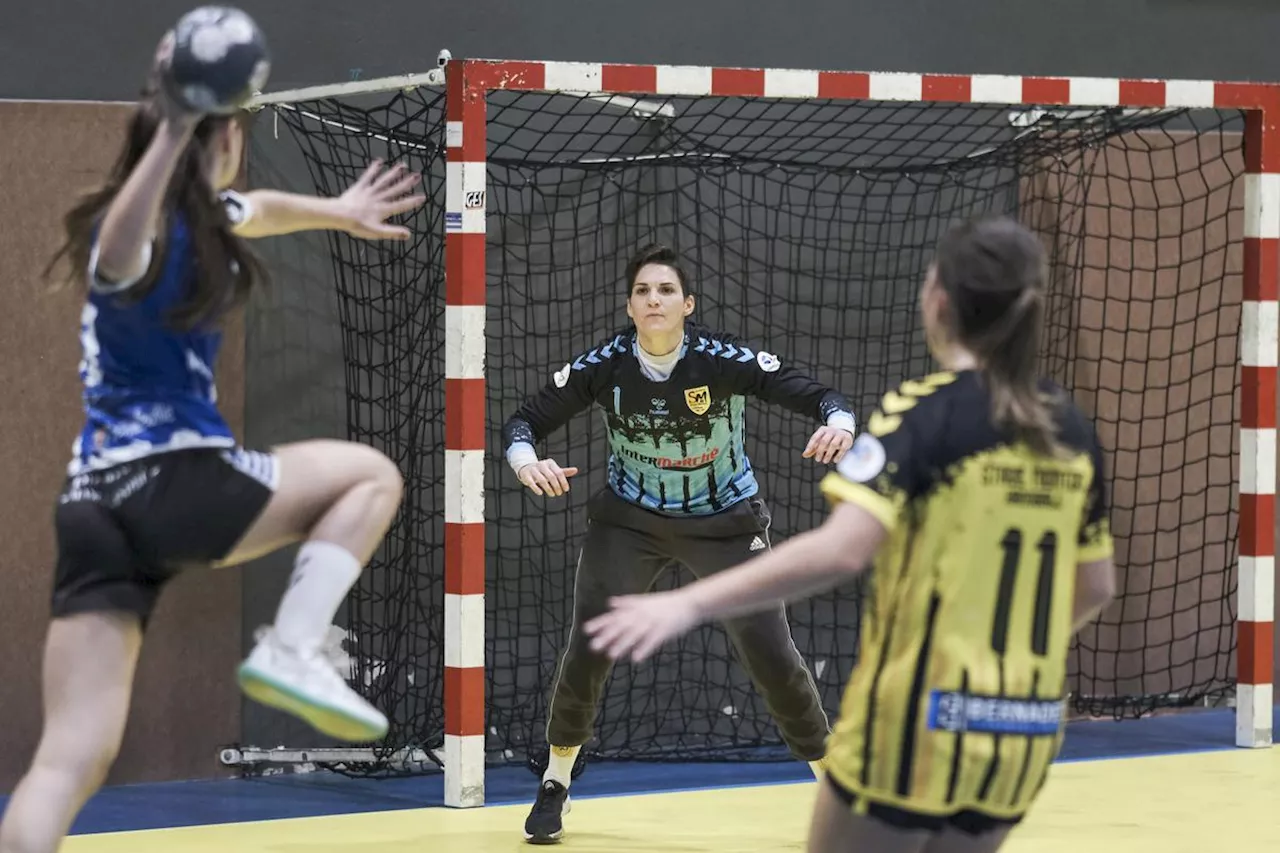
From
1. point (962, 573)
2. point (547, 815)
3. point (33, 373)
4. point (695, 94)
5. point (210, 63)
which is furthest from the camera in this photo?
point (33, 373)

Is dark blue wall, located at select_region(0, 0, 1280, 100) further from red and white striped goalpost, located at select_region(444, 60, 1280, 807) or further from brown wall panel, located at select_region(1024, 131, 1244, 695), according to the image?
red and white striped goalpost, located at select_region(444, 60, 1280, 807)

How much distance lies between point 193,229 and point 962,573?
1364mm

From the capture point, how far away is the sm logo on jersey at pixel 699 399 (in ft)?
17.6

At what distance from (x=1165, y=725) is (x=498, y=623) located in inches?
108

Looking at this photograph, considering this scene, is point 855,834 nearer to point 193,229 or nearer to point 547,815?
point 193,229

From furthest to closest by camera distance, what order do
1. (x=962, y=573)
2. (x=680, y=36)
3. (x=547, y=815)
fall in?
(x=680, y=36)
(x=547, y=815)
(x=962, y=573)

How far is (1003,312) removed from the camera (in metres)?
2.64

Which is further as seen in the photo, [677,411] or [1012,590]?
[677,411]

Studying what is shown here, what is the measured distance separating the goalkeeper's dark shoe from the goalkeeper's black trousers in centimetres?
13

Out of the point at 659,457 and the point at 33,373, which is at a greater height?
the point at 33,373

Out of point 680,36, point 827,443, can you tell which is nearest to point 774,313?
point 680,36

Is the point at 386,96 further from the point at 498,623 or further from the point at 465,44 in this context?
the point at 498,623

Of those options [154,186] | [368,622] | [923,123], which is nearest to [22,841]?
[154,186]

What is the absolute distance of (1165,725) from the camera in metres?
7.27
